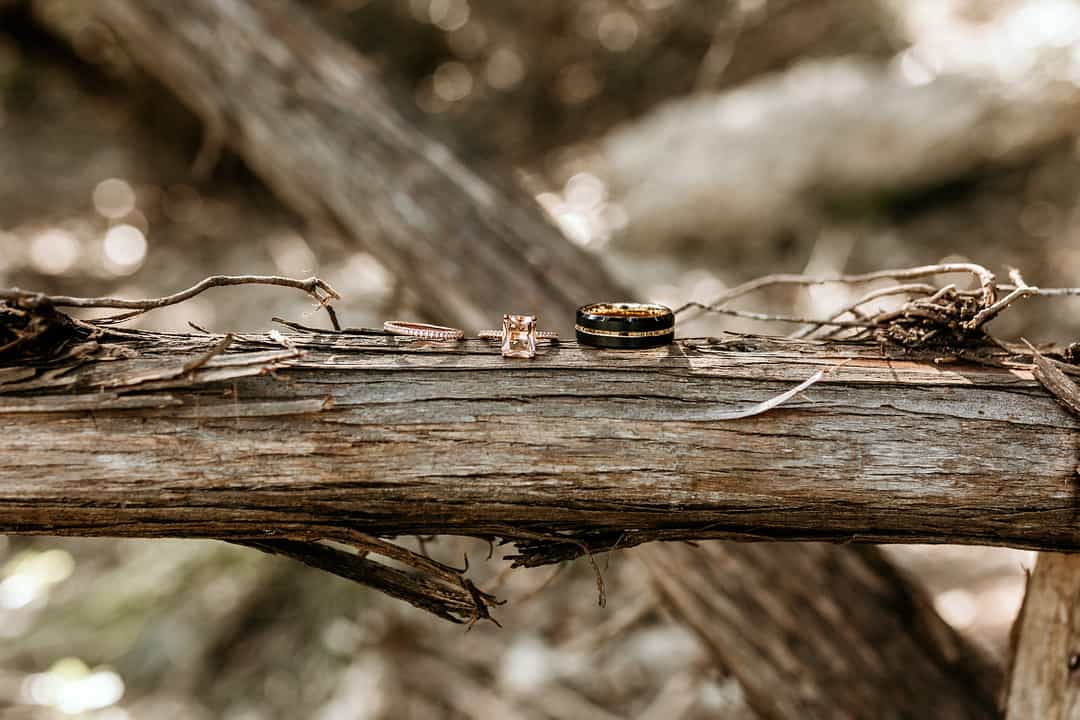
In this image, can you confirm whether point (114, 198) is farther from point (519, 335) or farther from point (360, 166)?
point (519, 335)

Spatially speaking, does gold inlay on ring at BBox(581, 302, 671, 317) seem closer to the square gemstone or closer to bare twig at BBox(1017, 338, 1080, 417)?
the square gemstone

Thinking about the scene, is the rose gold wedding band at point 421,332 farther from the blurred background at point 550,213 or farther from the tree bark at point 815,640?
the tree bark at point 815,640

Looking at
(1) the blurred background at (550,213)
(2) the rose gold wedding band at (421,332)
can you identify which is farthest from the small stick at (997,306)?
(1) the blurred background at (550,213)

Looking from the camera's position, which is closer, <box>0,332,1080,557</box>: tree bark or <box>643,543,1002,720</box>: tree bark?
<box>0,332,1080,557</box>: tree bark

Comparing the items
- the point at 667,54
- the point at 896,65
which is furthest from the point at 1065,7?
the point at 667,54

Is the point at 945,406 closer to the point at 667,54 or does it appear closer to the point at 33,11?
the point at 667,54

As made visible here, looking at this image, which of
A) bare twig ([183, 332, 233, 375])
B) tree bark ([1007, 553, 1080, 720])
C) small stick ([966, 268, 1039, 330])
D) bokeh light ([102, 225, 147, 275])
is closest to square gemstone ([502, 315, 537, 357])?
bare twig ([183, 332, 233, 375])

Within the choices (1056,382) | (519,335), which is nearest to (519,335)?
(519,335)
